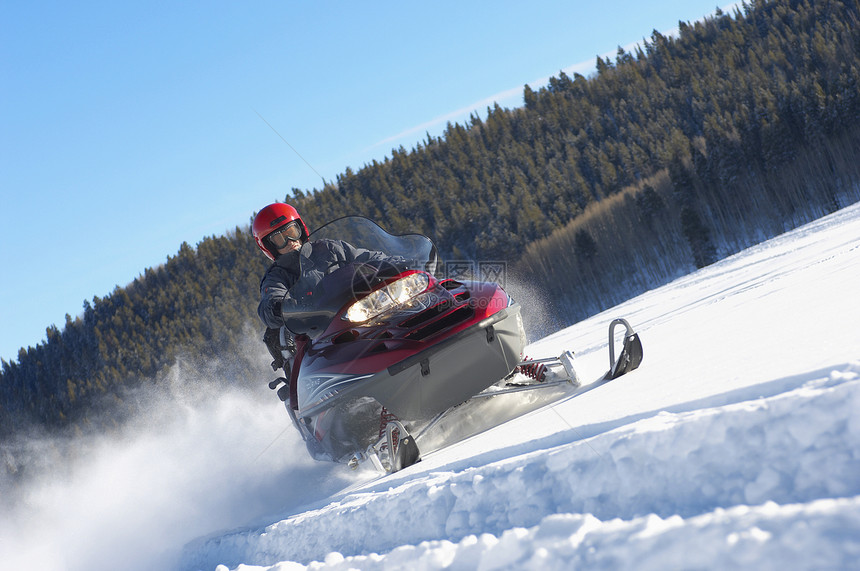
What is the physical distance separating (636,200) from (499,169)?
134 ft

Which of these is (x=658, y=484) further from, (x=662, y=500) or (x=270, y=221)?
(x=270, y=221)

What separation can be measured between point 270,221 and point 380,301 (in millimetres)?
1509

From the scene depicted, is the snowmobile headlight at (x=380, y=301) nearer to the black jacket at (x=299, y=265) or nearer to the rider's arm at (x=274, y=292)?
the black jacket at (x=299, y=265)

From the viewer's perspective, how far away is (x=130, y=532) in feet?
16.0

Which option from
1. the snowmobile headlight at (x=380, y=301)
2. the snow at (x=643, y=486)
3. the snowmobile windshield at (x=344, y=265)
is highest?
the snowmobile windshield at (x=344, y=265)

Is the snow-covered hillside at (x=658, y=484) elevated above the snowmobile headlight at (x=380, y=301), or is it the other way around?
the snowmobile headlight at (x=380, y=301)

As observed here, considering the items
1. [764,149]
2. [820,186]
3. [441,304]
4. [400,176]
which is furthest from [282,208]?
[400,176]

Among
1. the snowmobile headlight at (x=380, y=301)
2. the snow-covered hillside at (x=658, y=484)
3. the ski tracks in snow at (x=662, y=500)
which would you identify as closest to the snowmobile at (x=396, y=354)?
the snowmobile headlight at (x=380, y=301)

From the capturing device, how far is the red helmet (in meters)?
5.14

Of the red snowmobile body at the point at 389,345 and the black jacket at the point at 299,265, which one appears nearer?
the red snowmobile body at the point at 389,345

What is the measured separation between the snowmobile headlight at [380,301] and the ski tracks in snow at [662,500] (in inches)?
62.5

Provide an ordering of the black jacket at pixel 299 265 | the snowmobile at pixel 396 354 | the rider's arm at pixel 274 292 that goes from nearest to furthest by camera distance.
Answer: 1. the snowmobile at pixel 396 354
2. the black jacket at pixel 299 265
3. the rider's arm at pixel 274 292

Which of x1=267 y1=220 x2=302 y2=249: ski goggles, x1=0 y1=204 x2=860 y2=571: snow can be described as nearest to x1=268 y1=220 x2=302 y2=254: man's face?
x1=267 y1=220 x2=302 y2=249: ski goggles

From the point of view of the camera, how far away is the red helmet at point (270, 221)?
5137 millimetres
